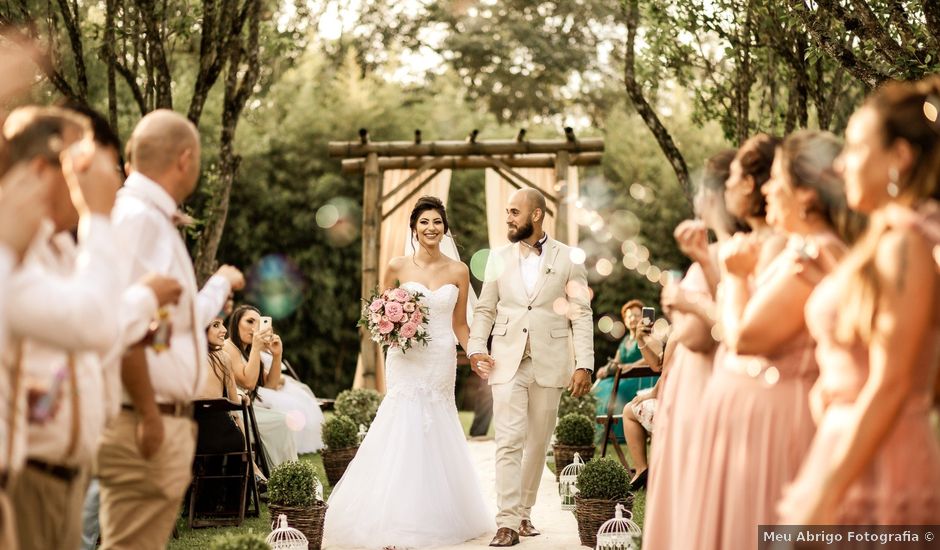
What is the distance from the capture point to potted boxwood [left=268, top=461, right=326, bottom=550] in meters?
6.46

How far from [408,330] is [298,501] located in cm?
146

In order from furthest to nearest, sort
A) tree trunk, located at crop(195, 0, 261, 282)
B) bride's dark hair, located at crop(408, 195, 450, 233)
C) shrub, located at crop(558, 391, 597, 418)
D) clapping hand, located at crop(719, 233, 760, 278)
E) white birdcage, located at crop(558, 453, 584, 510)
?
shrub, located at crop(558, 391, 597, 418) < tree trunk, located at crop(195, 0, 261, 282) < white birdcage, located at crop(558, 453, 584, 510) < bride's dark hair, located at crop(408, 195, 450, 233) < clapping hand, located at crop(719, 233, 760, 278)

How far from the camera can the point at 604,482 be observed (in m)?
6.73

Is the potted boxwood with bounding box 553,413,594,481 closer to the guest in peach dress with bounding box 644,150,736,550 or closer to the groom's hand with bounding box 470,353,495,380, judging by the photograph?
the groom's hand with bounding box 470,353,495,380

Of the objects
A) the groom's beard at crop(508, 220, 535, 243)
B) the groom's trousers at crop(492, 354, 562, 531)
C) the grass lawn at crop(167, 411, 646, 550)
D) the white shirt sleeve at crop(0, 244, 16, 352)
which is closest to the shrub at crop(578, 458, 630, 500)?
the groom's trousers at crop(492, 354, 562, 531)

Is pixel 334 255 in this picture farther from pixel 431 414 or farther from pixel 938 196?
pixel 938 196

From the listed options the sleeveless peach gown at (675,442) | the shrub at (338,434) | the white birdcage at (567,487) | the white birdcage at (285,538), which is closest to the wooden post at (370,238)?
the shrub at (338,434)

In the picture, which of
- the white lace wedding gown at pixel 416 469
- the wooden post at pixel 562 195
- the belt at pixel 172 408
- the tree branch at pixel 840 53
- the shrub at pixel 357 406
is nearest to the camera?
the belt at pixel 172 408

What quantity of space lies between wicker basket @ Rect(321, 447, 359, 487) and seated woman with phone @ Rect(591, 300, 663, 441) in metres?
2.63

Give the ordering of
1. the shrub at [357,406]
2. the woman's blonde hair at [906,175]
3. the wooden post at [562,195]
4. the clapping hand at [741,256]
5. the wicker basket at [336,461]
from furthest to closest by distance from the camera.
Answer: the wooden post at [562,195] → the shrub at [357,406] → the wicker basket at [336,461] → the clapping hand at [741,256] → the woman's blonde hair at [906,175]

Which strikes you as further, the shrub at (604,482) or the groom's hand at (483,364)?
the groom's hand at (483,364)

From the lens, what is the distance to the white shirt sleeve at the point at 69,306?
8.09 ft

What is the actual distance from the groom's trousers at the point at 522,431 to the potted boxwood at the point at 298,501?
1.20 meters

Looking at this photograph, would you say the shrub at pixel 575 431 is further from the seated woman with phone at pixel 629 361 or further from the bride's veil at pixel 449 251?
the bride's veil at pixel 449 251
